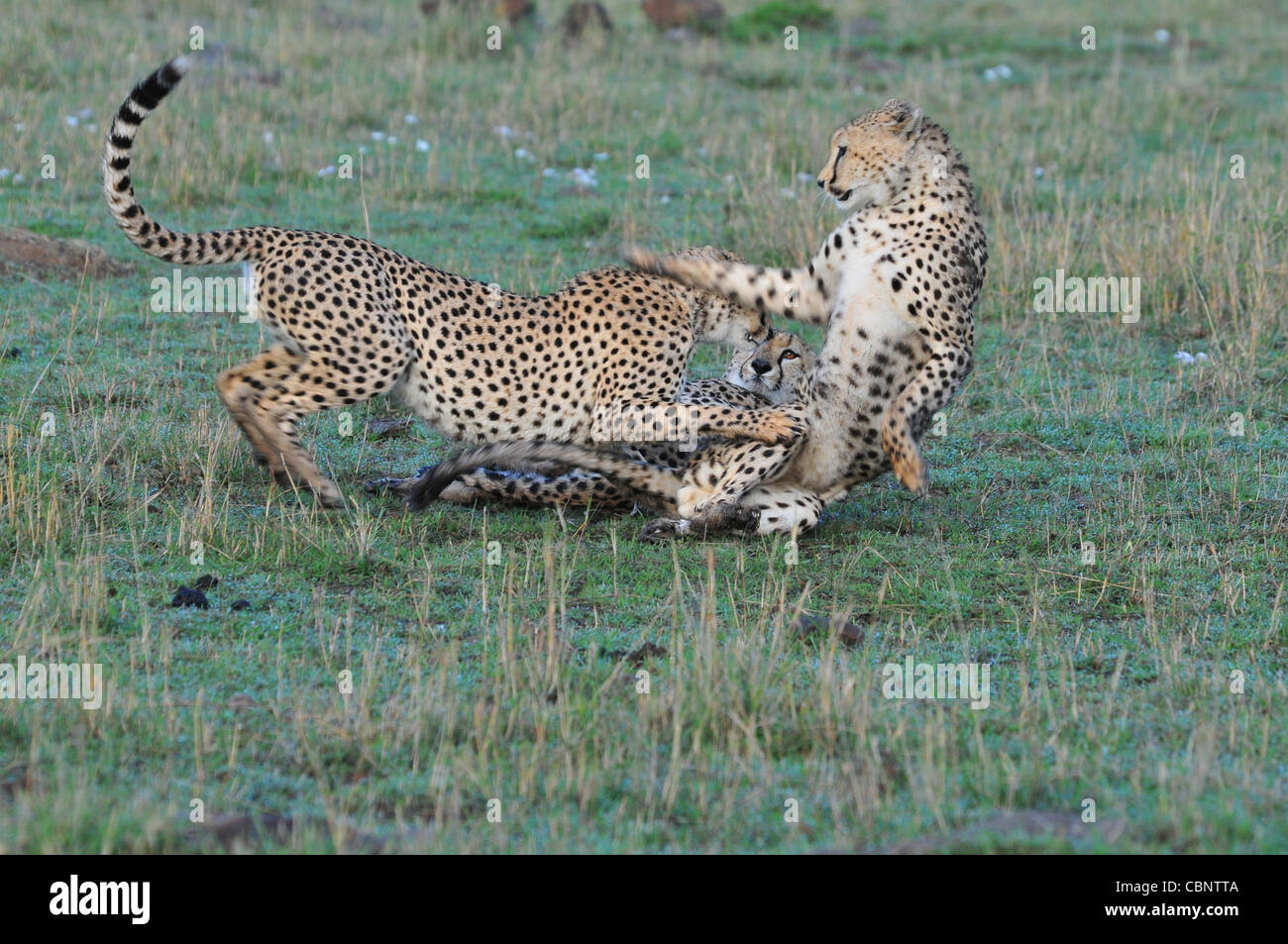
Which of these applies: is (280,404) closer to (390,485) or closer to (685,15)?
(390,485)

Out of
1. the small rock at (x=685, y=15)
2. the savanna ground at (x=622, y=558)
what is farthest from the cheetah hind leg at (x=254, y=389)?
the small rock at (x=685, y=15)

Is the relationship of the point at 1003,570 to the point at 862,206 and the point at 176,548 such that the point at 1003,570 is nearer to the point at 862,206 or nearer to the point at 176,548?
the point at 862,206

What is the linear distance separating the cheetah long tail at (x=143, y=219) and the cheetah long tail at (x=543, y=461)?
1.07 m

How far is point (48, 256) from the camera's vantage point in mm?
8633

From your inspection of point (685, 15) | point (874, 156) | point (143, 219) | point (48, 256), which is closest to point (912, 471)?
point (874, 156)

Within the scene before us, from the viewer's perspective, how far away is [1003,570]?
222 inches

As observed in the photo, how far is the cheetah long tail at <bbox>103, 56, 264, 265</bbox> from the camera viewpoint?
5.65 m

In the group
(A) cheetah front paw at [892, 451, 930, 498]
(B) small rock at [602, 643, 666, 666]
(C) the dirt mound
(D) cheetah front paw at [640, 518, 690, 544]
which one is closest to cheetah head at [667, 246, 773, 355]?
(D) cheetah front paw at [640, 518, 690, 544]

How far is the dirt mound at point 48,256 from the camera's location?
8.55 metres

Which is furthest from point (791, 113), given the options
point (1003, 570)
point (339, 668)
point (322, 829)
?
point (322, 829)

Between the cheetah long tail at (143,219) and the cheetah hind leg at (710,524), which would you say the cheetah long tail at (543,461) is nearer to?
the cheetah hind leg at (710,524)

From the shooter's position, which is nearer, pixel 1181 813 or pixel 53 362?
pixel 1181 813

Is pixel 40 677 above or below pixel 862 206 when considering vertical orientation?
below

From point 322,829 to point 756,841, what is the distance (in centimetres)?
96
